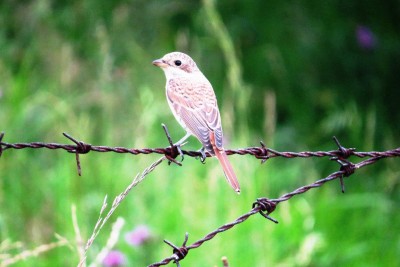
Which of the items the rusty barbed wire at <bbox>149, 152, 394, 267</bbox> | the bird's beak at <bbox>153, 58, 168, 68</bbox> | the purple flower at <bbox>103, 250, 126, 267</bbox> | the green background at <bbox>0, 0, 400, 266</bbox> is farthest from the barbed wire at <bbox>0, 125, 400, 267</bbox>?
the green background at <bbox>0, 0, 400, 266</bbox>

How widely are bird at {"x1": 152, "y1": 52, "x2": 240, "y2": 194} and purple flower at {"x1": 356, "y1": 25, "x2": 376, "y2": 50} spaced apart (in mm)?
3725

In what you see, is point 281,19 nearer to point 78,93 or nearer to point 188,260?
point 78,93

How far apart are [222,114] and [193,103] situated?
123 inches

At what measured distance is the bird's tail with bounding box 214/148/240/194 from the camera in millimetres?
3830

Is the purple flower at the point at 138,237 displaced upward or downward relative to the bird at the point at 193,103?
downward

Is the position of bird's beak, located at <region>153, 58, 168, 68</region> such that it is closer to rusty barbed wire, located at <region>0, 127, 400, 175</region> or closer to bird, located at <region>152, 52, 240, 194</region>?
bird, located at <region>152, 52, 240, 194</region>

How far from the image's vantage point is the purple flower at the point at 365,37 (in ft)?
27.4

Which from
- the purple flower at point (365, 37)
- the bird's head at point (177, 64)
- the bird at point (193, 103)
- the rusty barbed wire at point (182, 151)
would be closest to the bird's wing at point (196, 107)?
the bird at point (193, 103)

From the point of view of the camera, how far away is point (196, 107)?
4.55 meters

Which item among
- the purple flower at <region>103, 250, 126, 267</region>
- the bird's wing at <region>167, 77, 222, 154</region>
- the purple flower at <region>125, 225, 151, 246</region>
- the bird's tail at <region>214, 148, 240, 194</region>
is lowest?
the purple flower at <region>103, 250, 126, 267</region>

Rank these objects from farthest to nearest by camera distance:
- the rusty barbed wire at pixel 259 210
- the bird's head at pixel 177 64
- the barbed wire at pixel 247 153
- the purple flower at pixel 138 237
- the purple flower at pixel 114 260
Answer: the purple flower at pixel 138 237 → the purple flower at pixel 114 260 → the bird's head at pixel 177 64 → the barbed wire at pixel 247 153 → the rusty barbed wire at pixel 259 210

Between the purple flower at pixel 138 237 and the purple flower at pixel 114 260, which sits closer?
the purple flower at pixel 114 260

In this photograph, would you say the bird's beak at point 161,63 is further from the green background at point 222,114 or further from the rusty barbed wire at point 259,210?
the rusty barbed wire at point 259,210

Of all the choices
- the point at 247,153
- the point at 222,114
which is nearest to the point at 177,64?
the point at 247,153
